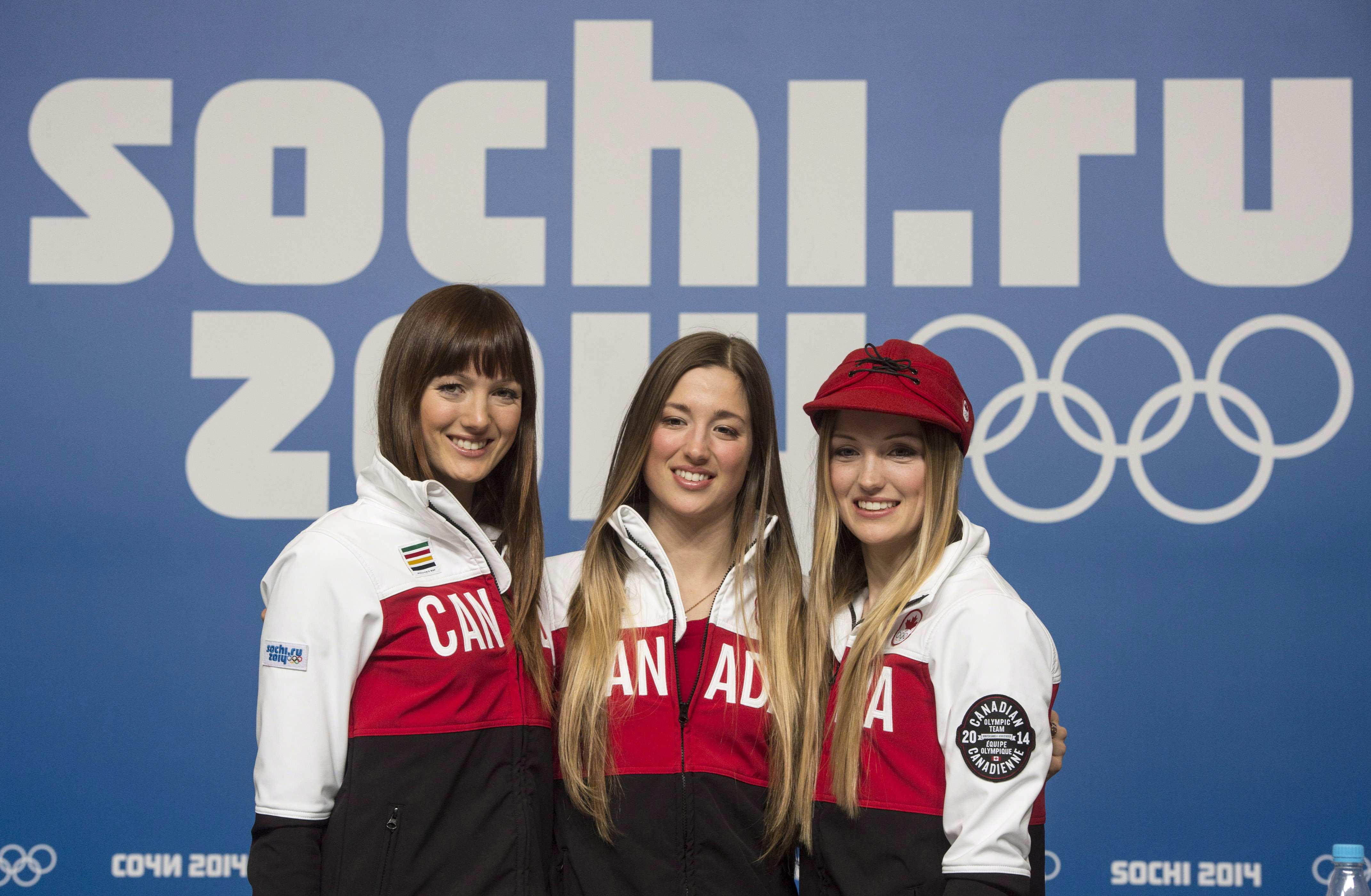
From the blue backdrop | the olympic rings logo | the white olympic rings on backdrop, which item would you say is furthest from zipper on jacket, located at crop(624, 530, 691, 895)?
the olympic rings logo

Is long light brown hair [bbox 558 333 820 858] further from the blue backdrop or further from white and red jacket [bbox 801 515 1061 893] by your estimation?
the blue backdrop

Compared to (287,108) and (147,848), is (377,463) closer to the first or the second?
(287,108)

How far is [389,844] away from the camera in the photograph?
1.42 m

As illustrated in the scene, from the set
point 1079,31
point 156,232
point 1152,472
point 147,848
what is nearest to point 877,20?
point 1079,31

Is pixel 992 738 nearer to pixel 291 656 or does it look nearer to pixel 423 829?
pixel 423 829


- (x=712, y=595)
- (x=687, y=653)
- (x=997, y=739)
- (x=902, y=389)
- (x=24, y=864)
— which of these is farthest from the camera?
(x=24, y=864)

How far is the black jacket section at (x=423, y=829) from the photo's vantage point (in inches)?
54.2

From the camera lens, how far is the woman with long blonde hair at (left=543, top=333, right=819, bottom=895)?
61.1 inches

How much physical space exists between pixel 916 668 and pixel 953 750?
14cm

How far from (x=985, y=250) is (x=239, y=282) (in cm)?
217

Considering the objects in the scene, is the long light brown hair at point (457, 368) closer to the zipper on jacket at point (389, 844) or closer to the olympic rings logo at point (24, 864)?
the zipper on jacket at point (389, 844)

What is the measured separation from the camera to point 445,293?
1.61 metres

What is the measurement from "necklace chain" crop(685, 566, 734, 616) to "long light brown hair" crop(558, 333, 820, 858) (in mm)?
29

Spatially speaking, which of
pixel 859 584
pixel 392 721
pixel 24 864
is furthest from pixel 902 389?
pixel 24 864
